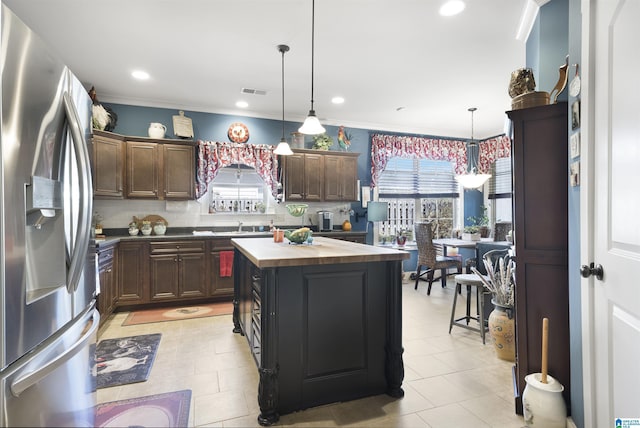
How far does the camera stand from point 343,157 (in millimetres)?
5559

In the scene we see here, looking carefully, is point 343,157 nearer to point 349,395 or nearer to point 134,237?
point 134,237

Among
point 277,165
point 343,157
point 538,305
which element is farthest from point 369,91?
point 538,305

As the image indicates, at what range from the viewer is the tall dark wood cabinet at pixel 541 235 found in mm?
1956

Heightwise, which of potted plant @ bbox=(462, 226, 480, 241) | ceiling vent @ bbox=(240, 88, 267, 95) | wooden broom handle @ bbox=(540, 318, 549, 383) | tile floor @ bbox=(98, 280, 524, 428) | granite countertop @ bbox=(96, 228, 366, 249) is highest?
ceiling vent @ bbox=(240, 88, 267, 95)

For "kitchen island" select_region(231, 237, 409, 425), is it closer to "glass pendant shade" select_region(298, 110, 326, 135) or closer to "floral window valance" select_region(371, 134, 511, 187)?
"glass pendant shade" select_region(298, 110, 326, 135)

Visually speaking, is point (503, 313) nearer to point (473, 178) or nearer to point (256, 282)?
point (256, 282)

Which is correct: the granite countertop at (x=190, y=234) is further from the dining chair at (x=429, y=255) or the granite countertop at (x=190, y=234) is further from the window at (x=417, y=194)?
the window at (x=417, y=194)

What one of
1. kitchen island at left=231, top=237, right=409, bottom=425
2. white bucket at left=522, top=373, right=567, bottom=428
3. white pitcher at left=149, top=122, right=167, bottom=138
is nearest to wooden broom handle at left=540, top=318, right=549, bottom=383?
white bucket at left=522, top=373, right=567, bottom=428

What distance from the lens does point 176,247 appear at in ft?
14.4

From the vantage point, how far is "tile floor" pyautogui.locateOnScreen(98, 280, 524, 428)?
78.6 inches

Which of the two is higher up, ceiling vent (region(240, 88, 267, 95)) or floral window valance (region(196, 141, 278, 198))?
ceiling vent (region(240, 88, 267, 95))

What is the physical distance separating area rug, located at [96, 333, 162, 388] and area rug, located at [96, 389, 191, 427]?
1.02 feet

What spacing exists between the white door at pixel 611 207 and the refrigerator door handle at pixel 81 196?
6.84 ft

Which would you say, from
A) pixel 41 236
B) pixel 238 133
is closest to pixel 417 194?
pixel 238 133
